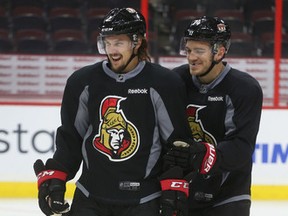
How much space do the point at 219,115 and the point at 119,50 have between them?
442 millimetres

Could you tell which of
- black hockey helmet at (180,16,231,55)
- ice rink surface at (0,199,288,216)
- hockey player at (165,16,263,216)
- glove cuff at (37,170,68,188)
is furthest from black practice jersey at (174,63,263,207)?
ice rink surface at (0,199,288,216)

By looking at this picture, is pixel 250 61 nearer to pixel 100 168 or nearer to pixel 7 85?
pixel 7 85

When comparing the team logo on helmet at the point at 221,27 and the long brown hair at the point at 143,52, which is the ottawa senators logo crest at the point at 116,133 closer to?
the long brown hair at the point at 143,52

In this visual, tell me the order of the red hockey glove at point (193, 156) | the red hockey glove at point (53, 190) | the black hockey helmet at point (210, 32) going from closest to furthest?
the red hockey glove at point (193, 156) → the red hockey glove at point (53, 190) → the black hockey helmet at point (210, 32)

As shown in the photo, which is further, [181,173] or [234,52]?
[234,52]

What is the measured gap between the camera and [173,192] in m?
2.34

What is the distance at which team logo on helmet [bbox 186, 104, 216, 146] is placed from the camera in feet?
8.50

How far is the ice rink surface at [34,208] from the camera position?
4.90m

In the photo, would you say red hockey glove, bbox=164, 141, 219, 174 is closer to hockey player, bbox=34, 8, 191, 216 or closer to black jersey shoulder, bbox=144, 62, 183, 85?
hockey player, bbox=34, 8, 191, 216

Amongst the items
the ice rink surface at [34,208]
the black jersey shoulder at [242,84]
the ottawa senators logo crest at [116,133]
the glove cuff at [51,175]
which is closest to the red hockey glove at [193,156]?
the ottawa senators logo crest at [116,133]

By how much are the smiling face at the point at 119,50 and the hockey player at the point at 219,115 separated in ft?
0.85

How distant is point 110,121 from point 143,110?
0.36ft

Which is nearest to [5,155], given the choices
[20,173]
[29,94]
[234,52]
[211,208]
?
[20,173]

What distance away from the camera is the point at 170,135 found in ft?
7.79
